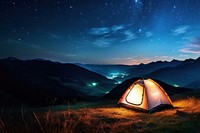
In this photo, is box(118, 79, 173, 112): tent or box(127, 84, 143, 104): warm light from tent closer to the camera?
box(118, 79, 173, 112): tent

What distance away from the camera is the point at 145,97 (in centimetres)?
1334

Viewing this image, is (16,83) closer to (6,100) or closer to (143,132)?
(6,100)

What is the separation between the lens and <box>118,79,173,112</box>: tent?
13.1 m

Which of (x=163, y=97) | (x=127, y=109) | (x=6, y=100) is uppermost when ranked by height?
(x=163, y=97)

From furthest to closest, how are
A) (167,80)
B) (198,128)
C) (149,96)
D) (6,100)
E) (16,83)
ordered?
1. (167,80)
2. (16,83)
3. (6,100)
4. (149,96)
5. (198,128)

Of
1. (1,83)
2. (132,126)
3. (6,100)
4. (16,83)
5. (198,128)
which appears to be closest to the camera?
(198,128)

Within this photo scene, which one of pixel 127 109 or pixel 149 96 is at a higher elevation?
pixel 149 96

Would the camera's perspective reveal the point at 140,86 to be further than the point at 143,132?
Yes

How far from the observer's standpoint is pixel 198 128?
773 centimetres

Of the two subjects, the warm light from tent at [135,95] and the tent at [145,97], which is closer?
the tent at [145,97]

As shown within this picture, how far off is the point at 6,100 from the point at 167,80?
156812 millimetres

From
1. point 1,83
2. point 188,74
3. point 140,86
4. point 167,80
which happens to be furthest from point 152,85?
point 188,74

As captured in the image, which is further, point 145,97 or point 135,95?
point 135,95

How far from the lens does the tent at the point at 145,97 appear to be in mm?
13062
